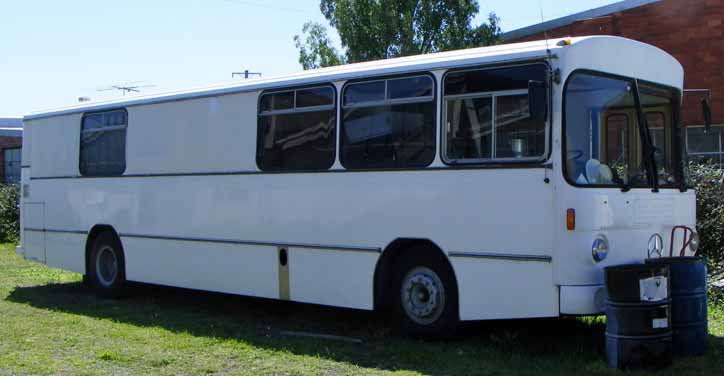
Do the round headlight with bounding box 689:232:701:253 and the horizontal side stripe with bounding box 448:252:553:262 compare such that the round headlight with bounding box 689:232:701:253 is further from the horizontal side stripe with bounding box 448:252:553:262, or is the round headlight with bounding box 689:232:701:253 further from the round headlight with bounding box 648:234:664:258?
the horizontal side stripe with bounding box 448:252:553:262

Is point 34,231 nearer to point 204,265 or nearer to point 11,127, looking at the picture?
point 204,265

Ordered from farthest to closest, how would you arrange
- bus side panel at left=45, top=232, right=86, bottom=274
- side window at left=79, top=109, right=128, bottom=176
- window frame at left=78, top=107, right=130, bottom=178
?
bus side panel at left=45, top=232, right=86, bottom=274 < side window at left=79, top=109, right=128, bottom=176 < window frame at left=78, top=107, right=130, bottom=178

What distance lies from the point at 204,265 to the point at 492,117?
4652 millimetres

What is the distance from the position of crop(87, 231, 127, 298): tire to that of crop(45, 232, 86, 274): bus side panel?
0.22m

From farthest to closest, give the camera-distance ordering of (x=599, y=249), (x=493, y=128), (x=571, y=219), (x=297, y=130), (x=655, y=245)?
(x=297, y=130), (x=655, y=245), (x=493, y=128), (x=599, y=249), (x=571, y=219)

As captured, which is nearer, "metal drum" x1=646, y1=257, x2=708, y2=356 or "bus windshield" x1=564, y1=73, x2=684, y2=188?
"bus windshield" x1=564, y1=73, x2=684, y2=188

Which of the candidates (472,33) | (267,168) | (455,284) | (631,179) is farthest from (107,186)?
(472,33)

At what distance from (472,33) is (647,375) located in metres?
16.8

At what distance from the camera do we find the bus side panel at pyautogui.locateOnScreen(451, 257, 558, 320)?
25.1 feet

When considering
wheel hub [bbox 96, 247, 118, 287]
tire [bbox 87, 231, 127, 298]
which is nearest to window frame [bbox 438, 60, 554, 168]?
tire [bbox 87, 231, 127, 298]

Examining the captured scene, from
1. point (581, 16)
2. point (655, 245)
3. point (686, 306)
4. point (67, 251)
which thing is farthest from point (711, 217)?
point (581, 16)

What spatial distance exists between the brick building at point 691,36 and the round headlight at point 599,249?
1214cm

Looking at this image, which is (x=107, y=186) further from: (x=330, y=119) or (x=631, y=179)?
(x=631, y=179)

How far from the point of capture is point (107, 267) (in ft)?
41.8
